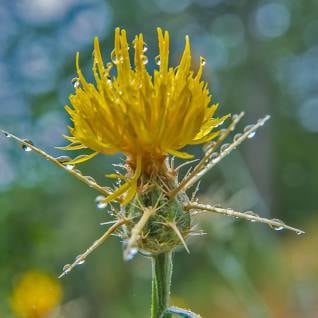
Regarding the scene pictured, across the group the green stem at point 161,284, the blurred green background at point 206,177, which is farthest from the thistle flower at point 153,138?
the blurred green background at point 206,177

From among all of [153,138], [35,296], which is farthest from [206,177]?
[153,138]

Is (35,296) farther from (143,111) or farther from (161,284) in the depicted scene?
(143,111)

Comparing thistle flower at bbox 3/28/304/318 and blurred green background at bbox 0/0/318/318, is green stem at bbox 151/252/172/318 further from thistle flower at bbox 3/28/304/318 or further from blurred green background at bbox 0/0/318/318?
blurred green background at bbox 0/0/318/318

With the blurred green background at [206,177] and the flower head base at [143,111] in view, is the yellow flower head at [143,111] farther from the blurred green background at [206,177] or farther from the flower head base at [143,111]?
the blurred green background at [206,177]

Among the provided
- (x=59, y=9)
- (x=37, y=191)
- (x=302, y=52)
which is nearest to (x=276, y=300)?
(x=37, y=191)

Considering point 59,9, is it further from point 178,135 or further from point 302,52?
point 178,135
